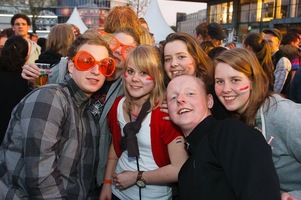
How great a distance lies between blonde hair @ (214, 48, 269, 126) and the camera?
2422 millimetres

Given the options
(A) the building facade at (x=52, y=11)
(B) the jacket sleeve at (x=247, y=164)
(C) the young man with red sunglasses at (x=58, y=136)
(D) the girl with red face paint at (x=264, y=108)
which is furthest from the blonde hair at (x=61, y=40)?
(A) the building facade at (x=52, y=11)

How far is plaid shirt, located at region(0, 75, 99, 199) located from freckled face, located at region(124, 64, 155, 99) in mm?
521

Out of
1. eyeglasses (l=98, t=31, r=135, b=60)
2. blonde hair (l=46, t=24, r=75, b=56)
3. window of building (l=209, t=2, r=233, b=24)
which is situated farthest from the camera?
window of building (l=209, t=2, r=233, b=24)

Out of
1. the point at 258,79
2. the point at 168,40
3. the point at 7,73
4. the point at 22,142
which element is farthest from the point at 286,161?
the point at 7,73

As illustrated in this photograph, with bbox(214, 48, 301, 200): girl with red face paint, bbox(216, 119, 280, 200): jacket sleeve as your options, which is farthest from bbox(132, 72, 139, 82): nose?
Result: bbox(216, 119, 280, 200): jacket sleeve

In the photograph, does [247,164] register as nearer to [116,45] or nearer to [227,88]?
[227,88]

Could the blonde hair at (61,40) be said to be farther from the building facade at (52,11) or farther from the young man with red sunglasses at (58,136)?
the building facade at (52,11)

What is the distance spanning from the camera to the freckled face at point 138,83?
2773mm

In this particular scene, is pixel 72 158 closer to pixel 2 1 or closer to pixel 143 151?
pixel 143 151

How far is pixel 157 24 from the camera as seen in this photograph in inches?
551

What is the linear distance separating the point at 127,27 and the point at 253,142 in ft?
8.01

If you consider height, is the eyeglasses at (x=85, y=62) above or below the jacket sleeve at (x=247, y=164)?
above

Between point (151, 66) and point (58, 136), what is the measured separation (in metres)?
1.05

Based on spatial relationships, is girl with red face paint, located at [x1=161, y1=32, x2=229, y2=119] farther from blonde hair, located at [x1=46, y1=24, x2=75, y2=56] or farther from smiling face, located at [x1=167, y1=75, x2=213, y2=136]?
blonde hair, located at [x1=46, y1=24, x2=75, y2=56]
